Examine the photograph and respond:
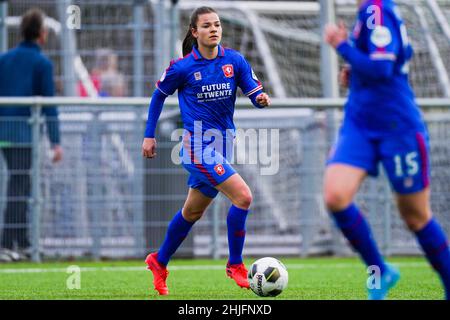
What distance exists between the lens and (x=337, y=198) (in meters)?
5.77

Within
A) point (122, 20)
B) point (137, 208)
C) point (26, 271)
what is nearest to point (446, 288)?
point (26, 271)

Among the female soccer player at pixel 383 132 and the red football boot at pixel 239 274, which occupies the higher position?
the female soccer player at pixel 383 132

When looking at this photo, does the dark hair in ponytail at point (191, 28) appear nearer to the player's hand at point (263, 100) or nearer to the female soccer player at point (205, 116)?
the female soccer player at point (205, 116)

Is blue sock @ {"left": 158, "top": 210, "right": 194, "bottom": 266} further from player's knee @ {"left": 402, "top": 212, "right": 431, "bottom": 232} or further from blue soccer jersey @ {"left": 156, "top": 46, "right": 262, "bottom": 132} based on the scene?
player's knee @ {"left": 402, "top": 212, "right": 431, "bottom": 232}

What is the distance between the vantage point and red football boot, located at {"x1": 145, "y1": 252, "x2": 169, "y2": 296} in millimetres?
7757

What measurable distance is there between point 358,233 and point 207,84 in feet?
7.33

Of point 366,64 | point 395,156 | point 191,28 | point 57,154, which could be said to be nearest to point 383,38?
point 366,64

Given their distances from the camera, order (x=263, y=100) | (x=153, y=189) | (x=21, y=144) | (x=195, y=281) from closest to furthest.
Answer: (x=263, y=100), (x=195, y=281), (x=21, y=144), (x=153, y=189)

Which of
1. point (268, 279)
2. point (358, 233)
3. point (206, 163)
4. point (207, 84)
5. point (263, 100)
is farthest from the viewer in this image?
point (207, 84)

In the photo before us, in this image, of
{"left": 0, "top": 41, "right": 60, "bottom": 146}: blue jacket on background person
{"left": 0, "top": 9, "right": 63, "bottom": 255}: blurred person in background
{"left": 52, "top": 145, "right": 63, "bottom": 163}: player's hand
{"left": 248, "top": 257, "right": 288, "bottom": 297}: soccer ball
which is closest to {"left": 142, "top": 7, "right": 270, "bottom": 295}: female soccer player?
{"left": 248, "top": 257, "right": 288, "bottom": 297}: soccer ball

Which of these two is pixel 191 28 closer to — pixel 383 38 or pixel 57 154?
pixel 383 38

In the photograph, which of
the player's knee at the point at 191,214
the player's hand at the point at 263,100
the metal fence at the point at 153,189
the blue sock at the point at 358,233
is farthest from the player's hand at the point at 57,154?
the blue sock at the point at 358,233

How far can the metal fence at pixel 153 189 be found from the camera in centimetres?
1192

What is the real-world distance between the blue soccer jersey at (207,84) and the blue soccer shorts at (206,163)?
0.13m
